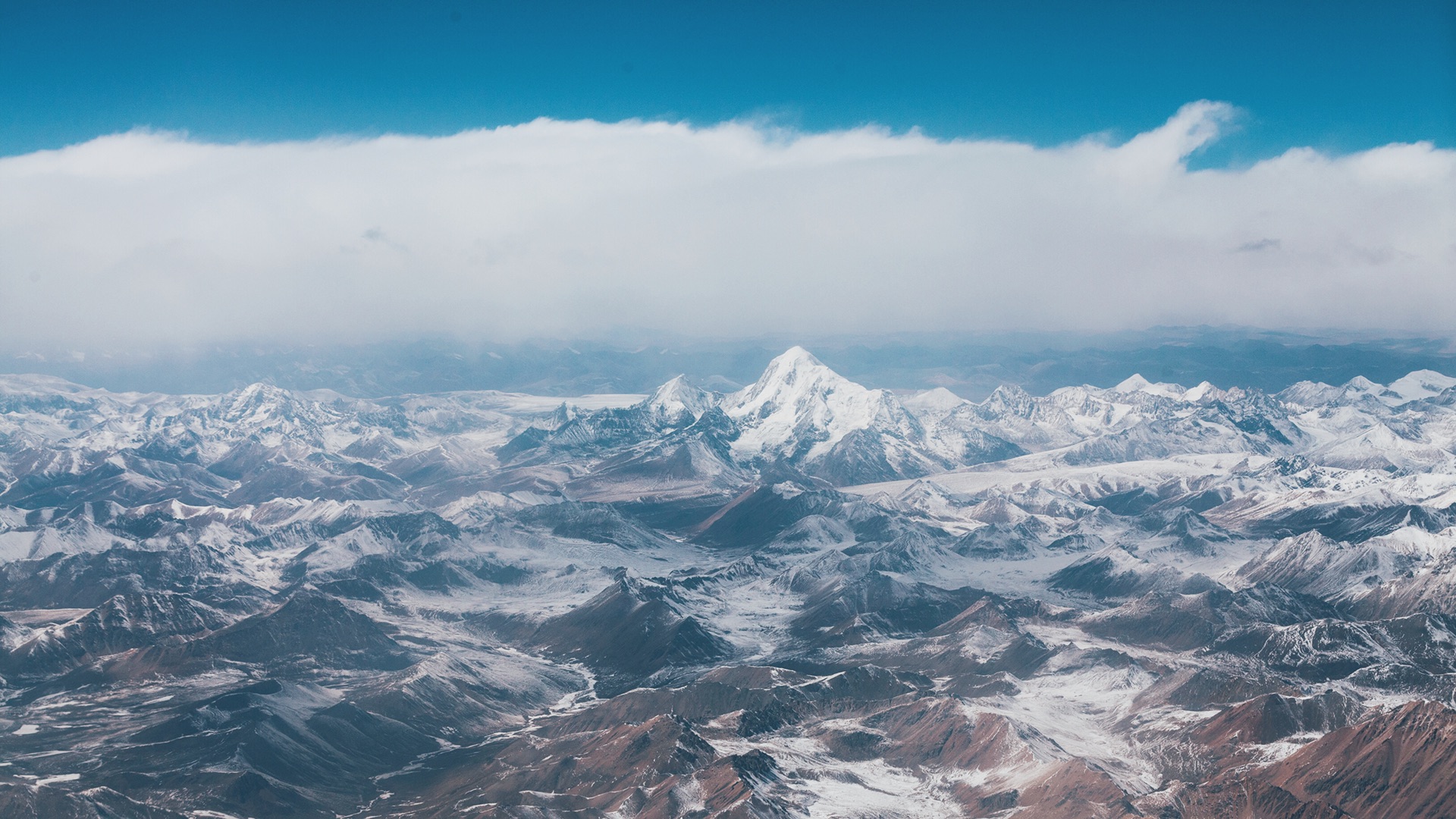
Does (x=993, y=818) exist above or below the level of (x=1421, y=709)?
below

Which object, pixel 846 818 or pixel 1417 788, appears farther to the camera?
pixel 846 818

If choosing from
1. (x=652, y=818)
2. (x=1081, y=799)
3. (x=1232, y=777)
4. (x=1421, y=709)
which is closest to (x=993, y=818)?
(x=1081, y=799)

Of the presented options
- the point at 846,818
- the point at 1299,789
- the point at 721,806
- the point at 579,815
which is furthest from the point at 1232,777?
the point at 579,815

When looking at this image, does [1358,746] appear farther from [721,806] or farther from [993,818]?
[721,806]

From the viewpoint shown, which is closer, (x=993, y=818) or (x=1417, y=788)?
(x=1417, y=788)

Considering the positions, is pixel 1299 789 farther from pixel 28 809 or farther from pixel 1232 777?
pixel 28 809

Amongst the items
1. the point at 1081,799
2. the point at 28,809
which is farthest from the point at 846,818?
the point at 28,809

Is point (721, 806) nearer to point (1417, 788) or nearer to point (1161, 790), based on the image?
point (1161, 790)
